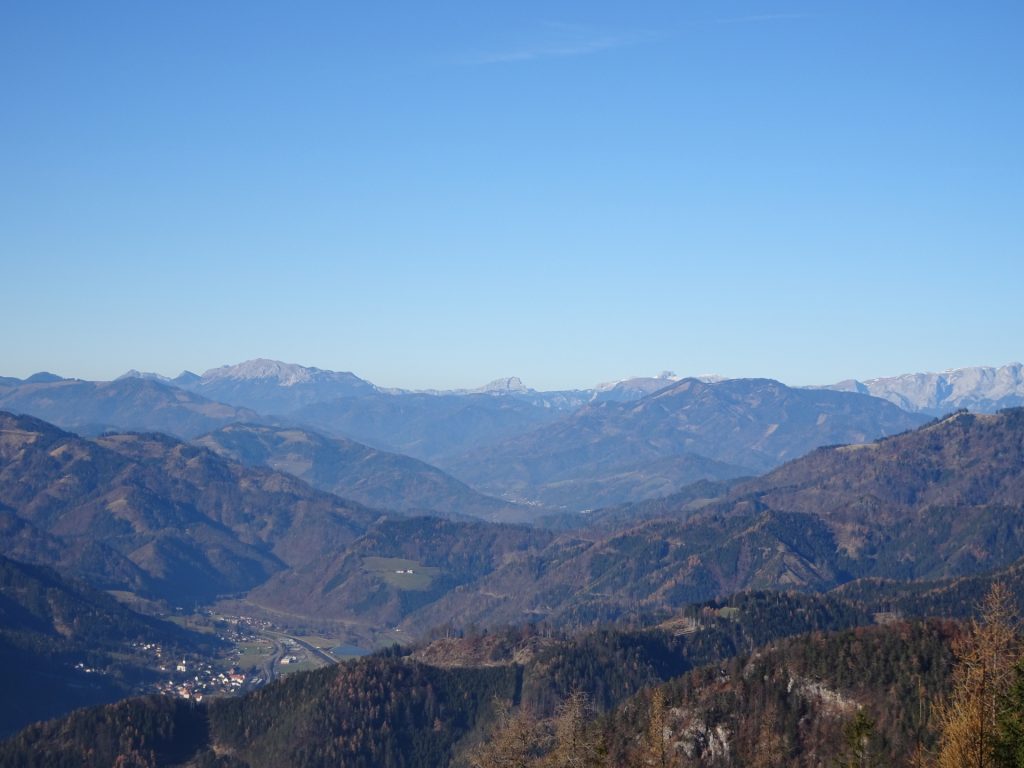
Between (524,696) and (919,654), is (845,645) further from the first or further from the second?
(524,696)

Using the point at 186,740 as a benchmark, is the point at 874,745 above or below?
above

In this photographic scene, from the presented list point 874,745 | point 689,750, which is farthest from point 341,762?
point 874,745

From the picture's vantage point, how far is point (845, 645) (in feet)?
462

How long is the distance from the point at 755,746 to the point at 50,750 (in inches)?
4446

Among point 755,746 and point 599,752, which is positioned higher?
point 599,752

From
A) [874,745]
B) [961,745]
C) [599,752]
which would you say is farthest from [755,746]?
[961,745]

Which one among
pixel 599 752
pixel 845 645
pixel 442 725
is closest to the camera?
pixel 599 752

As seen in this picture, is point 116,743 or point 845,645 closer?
point 845,645

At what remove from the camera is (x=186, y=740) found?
183 metres

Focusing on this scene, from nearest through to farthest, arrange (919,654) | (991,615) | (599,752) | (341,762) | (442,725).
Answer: (991,615) → (599,752) → (919,654) → (341,762) → (442,725)

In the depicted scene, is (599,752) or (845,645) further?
(845,645)

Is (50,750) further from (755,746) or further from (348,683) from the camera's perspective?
(755,746)

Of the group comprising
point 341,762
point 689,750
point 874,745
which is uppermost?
point 874,745

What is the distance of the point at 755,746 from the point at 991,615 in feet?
311
